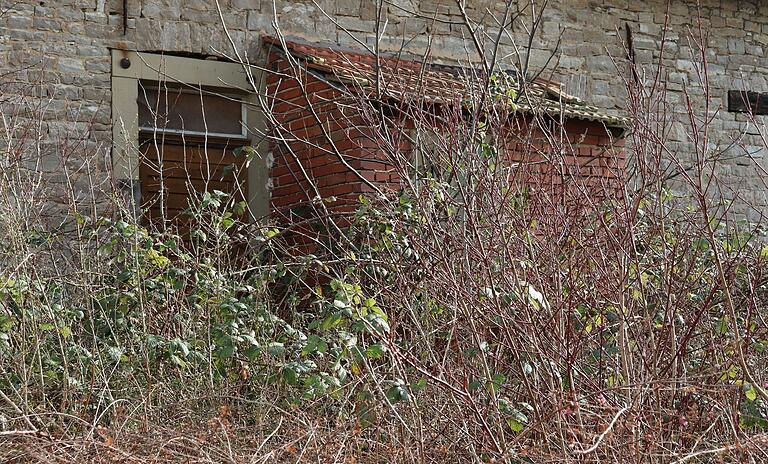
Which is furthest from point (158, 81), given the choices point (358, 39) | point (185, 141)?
point (358, 39)

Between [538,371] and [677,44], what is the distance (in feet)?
23.0

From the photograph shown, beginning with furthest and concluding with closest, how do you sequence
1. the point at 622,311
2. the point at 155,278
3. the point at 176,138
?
the point at 176,138
the point at 155,278
the point at 622,311

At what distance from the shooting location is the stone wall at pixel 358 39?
7.80m

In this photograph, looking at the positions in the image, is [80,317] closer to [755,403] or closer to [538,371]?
[538,371]

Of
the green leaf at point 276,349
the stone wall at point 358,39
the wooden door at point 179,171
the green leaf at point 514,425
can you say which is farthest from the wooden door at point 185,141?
the green leaf at point 514,425

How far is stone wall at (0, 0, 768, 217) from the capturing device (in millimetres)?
7797

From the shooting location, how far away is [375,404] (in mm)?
3928

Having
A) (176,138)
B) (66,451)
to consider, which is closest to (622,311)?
(66,451)

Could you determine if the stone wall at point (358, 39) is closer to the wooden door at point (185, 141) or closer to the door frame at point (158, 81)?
the door frame at point (158, 81)

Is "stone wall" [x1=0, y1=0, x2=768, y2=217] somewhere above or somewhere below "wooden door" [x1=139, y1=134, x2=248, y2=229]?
above

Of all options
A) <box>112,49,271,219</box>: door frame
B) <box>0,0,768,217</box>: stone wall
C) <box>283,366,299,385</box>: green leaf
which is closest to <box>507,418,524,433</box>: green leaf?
<box>283,366,299,385</box>: green leaf

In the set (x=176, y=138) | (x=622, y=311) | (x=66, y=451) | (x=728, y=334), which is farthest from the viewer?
(x=176, y=138)

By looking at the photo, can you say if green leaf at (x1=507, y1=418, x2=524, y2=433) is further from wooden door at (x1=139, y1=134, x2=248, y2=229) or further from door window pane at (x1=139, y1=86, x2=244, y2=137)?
door window pane at (x1=139, y1=86, x2=244, y2=137)

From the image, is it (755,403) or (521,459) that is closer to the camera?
(521,459)
